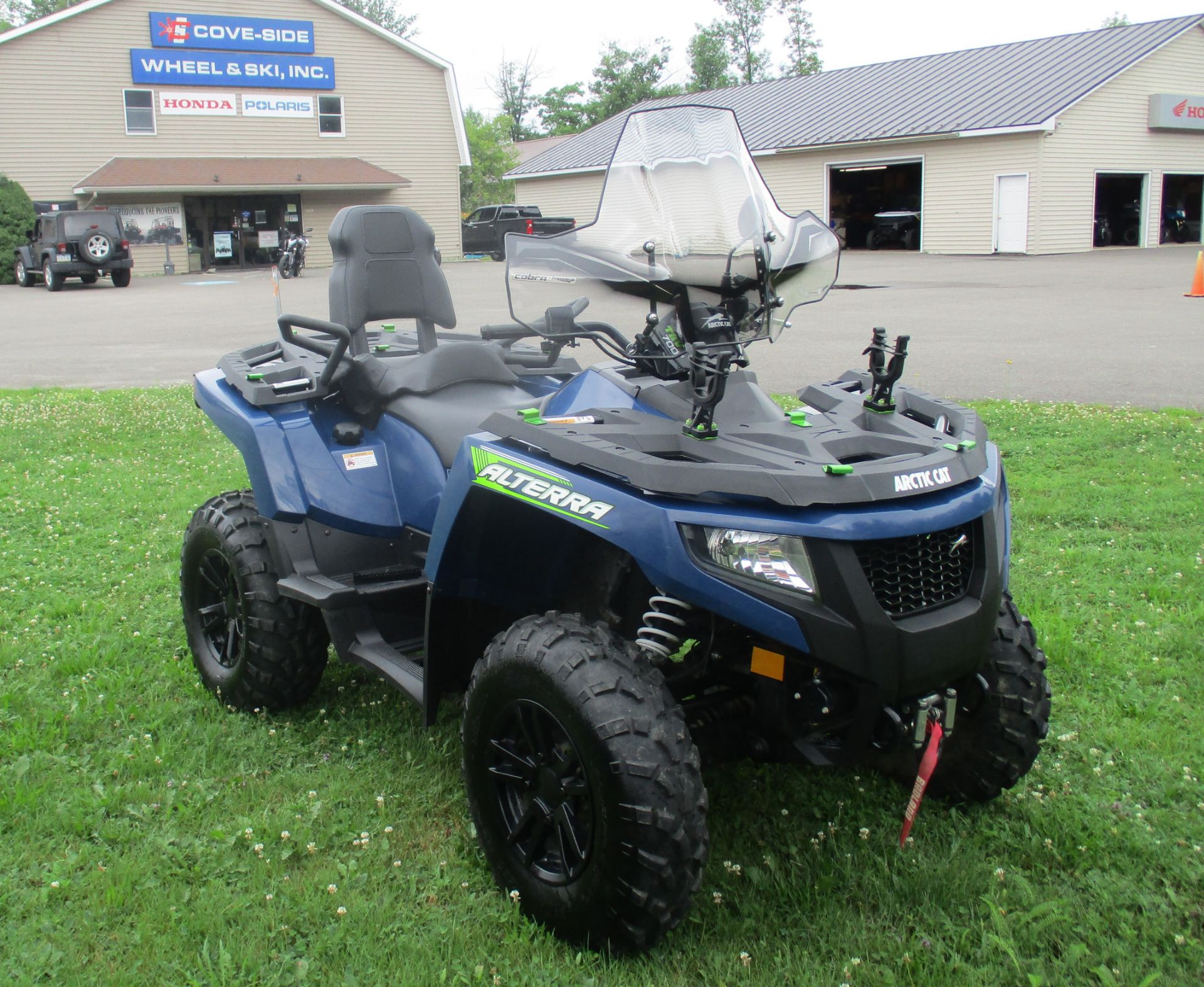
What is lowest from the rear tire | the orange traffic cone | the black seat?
the rear tire

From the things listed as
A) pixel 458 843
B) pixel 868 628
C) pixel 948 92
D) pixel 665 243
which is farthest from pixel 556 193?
pixel 868 628

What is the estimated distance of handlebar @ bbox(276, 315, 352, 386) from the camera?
3932 mm

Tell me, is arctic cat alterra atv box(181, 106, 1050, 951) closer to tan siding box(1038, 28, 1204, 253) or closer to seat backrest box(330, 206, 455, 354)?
seat backrest box(330, 206, 455, 354)

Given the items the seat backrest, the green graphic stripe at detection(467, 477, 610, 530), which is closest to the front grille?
the green graphic stripe at detection(467, 477, 610, 530)

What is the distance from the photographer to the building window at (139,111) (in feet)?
112

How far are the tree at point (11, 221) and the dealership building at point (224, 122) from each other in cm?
186

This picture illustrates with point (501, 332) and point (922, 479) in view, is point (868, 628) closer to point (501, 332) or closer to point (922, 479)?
point (922, 479)

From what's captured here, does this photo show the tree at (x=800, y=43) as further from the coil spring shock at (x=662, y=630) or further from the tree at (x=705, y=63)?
the coil spring shock at (x=662, y=630)

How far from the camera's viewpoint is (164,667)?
14.9 feet

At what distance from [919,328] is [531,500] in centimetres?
1327

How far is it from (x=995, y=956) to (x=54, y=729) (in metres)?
3.12

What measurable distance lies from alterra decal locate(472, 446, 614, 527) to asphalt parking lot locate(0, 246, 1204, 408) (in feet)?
24.6

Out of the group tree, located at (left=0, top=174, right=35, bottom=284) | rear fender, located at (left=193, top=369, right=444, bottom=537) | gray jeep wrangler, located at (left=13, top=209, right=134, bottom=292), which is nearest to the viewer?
rear fender, located at (left=193, top=369, right=444, bottom=537)

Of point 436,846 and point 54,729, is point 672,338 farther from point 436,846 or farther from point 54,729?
point 54,729
